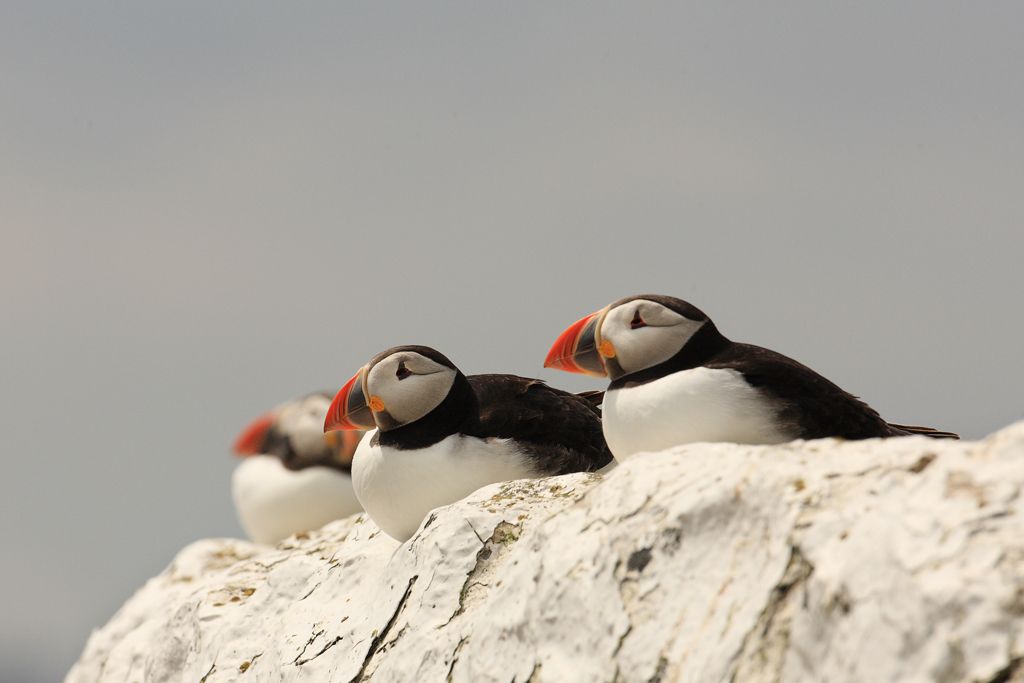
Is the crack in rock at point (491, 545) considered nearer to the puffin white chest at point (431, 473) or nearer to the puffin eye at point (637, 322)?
the puffin white chest at point (431, 473)

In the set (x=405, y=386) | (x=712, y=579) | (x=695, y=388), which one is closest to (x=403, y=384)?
(x=405, y=386)

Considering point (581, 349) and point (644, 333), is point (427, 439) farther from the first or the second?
point (644, 333)

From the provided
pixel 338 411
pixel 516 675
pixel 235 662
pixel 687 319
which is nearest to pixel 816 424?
pixel 687 319

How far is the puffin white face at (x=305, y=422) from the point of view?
10719 mm

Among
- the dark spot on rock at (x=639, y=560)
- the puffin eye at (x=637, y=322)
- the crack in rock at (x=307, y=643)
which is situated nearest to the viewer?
the dark spot on rock at (x=639, y=560)

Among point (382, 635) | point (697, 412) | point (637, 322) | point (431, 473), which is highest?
point (637, 322)

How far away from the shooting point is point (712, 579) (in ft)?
15.5

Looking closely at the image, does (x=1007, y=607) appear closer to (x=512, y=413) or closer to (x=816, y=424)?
(x=816, y=424)

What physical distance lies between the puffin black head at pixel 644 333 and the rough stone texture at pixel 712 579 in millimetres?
731

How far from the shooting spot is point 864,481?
4.53m

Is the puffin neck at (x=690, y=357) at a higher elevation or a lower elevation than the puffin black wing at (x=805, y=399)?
higher

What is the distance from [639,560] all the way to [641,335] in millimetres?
1346

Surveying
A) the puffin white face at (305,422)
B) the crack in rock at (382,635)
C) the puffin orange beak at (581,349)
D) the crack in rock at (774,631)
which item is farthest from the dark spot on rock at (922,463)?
the puffin white face at (305,422)

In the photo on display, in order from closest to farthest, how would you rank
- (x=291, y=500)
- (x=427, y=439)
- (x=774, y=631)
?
(x=774, y=631)
(x=427, y=439)
(x=291, y=500)
